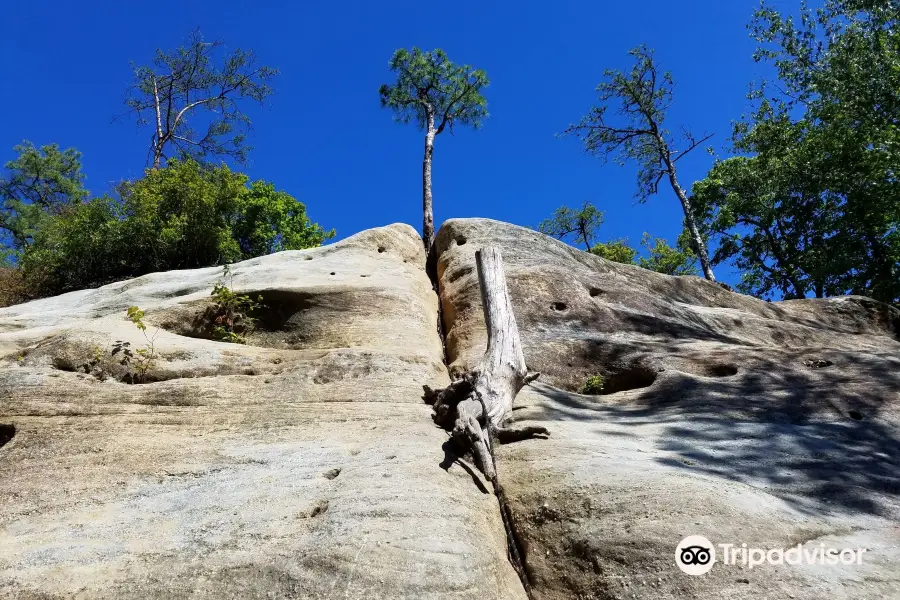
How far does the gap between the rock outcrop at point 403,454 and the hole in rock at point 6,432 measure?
2 cm

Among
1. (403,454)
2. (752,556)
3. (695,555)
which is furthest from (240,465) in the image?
(752,556)

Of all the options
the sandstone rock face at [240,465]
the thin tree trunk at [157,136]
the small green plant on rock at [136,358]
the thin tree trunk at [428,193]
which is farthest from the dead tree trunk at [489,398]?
the thin tree trunk at [157,136]

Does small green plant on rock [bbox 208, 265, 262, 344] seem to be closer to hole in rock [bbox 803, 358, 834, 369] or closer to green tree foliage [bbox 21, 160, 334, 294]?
green tree foliage [bbox 21, 160, 334, 294]

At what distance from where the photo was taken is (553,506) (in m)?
5.19

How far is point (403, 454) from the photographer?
5.77m

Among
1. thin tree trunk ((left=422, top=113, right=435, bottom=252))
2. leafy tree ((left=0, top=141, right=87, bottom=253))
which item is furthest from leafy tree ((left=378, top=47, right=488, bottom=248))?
leafy tree ((left=0, top=141, right=87, bottom=253))

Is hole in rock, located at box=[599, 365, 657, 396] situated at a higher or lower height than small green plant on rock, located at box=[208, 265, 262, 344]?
lower

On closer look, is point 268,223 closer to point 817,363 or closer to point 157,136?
point 157,136

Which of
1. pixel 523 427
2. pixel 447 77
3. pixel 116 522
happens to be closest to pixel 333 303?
pixel 523 427

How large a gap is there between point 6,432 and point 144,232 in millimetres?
11016

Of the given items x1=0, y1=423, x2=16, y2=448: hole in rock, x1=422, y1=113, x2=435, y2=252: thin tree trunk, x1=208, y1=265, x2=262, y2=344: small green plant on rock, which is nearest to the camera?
x1=0, y1=423, x2=16, y2=448: hole in rock

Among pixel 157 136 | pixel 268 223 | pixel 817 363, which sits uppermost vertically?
pixel 157 136

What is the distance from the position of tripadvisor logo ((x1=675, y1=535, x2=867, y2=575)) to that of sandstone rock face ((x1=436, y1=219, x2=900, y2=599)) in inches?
2.3

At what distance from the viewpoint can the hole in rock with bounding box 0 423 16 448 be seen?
631cm
